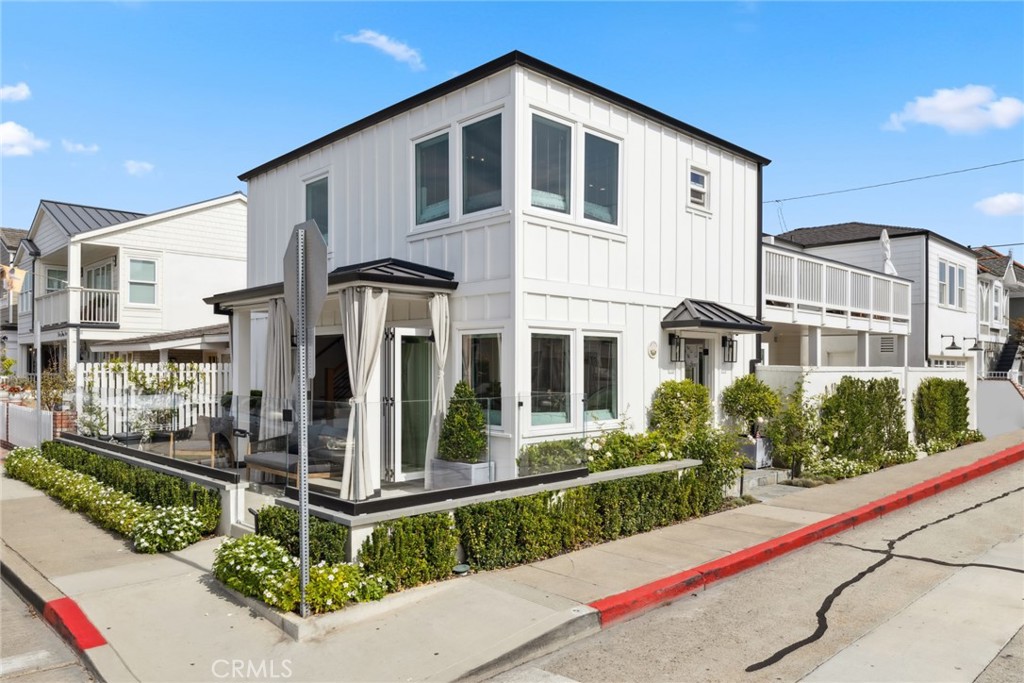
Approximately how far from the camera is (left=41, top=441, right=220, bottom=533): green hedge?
8.60 metres

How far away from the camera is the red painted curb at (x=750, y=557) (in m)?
6.42

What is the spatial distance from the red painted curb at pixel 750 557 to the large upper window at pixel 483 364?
3.71 metres

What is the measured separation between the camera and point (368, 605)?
6074 millimetres

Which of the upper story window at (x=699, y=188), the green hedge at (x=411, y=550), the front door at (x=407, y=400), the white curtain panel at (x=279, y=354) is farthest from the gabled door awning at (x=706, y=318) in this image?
the green hedge at (x=411, y=550)

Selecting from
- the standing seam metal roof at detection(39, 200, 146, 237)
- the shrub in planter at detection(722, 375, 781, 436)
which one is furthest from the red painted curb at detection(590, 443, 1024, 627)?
the standing seam metal roof at detection(39, 200, 146, 237)

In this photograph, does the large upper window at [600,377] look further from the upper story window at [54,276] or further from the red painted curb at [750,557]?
the upper story window at [54,276]

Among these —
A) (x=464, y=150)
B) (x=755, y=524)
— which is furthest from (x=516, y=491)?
(x=464, y=150)

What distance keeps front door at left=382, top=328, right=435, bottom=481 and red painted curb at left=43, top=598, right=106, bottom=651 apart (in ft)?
12.1

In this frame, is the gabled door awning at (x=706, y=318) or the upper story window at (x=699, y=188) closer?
the gabled door awning at (x=706, y=318)

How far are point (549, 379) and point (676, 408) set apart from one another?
8.66 feet

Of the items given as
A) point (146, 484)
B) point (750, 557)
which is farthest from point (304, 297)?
point (146, 484)

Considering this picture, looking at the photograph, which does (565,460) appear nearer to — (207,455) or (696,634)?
(696,634)

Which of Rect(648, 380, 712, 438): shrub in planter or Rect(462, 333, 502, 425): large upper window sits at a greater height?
Rect(462, 333, 502, 425): large upper window

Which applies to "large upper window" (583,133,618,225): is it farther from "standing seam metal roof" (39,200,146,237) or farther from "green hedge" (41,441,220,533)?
"standing seam metal roof" (39,200,146,237)
